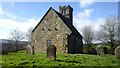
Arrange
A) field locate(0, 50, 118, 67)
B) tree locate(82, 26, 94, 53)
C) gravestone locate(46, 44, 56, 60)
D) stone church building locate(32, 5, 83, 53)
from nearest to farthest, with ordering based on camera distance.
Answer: field locate(0, 50, 118, 67) < gravestone locate(46, 44, 56, 60) < stone church building locate(32, 5, 83, 53) < tree locate(82, 26, 94, 53)

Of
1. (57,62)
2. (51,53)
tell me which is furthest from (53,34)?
(57,62)

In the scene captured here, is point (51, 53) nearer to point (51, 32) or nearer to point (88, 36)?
point (51, 32)

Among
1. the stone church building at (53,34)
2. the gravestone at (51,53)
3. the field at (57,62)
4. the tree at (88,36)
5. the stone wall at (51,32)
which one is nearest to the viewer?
the field at (57,62)

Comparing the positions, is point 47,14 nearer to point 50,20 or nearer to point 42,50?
point 50,20

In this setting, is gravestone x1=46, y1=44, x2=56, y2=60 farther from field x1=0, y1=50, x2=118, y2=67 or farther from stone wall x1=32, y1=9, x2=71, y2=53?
stone wall x1=32, y1=9, x2=71, y2=53

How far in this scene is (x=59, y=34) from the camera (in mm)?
33844

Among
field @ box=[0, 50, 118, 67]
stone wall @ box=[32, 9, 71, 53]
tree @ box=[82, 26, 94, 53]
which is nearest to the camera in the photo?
field @ box=[0, 50, 118, 67]

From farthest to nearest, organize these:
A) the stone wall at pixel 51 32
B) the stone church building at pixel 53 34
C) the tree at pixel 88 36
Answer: the tree at pixel 88 36, the stone wall at pixel 51 32, the stone church building at pixel 53 34

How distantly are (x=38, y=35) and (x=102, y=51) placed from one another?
12215 millimetres

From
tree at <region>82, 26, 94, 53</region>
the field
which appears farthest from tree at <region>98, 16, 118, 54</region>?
the field

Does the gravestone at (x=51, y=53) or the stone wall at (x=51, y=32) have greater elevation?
the stone wall at (x=51, y=32)

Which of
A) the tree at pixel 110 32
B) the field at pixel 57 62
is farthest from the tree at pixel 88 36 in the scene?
the field at pixel 57 62

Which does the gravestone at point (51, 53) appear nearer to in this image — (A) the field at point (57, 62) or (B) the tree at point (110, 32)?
(A) the field at point (57, 62)

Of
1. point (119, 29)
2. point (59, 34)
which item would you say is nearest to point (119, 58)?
point (59, 34)
